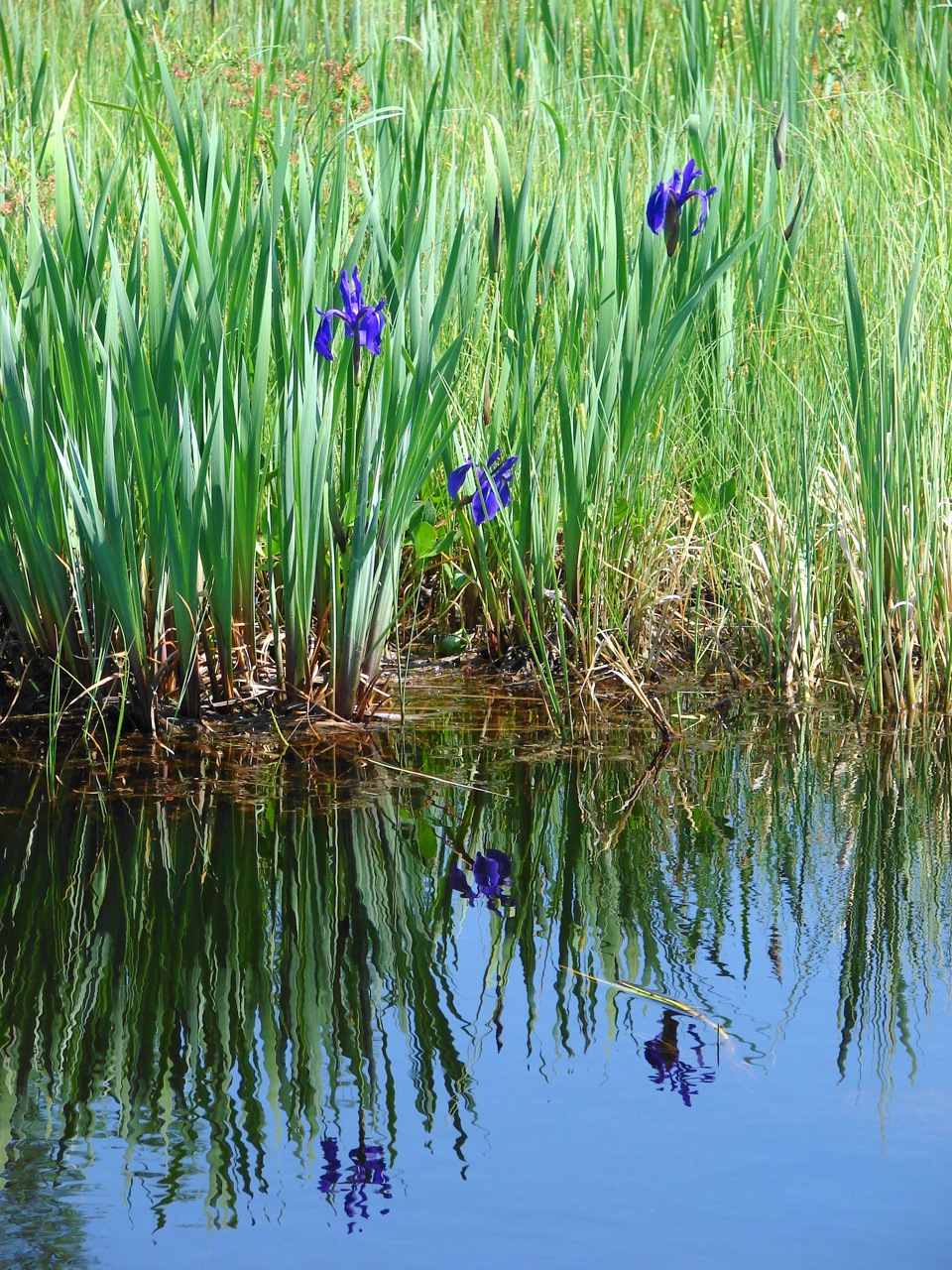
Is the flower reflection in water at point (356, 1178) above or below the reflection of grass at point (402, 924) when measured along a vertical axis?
below

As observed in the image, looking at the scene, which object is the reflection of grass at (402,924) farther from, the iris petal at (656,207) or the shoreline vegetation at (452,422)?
the iris petal at (656,207)

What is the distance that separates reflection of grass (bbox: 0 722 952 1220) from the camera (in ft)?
4.94

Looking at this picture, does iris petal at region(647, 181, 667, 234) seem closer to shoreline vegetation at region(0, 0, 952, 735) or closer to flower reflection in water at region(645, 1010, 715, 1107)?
shoreline vegetation at region(0, 0, 952, 735)

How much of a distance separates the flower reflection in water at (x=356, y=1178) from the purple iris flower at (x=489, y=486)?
1.57 metres

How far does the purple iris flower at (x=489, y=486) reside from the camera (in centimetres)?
275

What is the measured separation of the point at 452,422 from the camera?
8.82ft

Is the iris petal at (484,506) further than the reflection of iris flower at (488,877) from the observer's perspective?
Yes

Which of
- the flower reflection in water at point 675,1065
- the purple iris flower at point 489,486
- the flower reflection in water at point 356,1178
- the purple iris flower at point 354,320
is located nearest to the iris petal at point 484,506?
the purple iris flower at point 489,486

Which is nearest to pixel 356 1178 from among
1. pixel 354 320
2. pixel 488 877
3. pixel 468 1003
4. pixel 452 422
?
pixel 468 1003

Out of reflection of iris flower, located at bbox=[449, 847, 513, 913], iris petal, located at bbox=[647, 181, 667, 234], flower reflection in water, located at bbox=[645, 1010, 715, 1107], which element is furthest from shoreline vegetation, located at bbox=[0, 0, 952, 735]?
flower reflection in water, located at bbox=[645, 1010, 715, 1107]

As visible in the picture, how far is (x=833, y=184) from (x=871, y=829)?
85.7 inches

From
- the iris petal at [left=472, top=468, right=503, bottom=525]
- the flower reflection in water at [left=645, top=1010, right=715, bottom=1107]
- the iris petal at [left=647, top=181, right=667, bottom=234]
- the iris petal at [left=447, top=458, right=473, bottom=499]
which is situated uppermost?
the iris petal at [left=647, top=181, right=667, bottom=234]

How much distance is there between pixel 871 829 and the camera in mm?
2186

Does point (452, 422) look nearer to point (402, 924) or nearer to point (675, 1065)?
point (402, 924)
